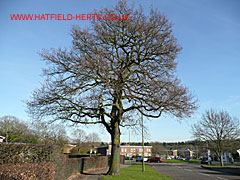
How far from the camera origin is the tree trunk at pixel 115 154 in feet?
54.4

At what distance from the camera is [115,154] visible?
55.4ft

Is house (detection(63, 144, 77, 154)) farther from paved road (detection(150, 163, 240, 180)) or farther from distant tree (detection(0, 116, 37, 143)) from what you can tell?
paved road (detection(150, 163, 240, 180))

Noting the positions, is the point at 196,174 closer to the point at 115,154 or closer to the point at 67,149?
the point at 115,154

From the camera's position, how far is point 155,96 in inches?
604

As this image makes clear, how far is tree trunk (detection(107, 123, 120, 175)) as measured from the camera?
54.4ft

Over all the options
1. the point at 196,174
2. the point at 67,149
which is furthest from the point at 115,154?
the point at 67,149

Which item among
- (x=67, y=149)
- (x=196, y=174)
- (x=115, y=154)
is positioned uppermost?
(x=115, y=154)

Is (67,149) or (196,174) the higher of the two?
(196,174)

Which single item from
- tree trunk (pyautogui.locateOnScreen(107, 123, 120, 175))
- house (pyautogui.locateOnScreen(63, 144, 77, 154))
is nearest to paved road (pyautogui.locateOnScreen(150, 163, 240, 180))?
tree trunk (pyautogui.locateOnScreen(107, 123, 120, 175))

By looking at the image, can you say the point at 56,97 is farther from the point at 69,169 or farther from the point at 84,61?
the point at 69,169

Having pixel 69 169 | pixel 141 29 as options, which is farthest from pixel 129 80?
pixel 69 169

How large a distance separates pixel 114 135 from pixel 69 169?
180 inches

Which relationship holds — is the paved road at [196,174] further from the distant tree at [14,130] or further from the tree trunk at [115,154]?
the distant tree at [14,130]

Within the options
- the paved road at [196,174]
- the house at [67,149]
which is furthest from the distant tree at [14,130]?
the paved road at [196,174]
